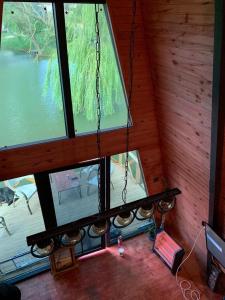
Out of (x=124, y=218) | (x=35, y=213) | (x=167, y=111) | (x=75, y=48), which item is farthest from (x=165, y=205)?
(x=35, y=213)

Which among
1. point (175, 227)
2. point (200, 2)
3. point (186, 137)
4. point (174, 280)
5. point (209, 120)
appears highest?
point (200, 2)

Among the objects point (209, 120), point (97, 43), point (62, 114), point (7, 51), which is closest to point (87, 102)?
point (62, 114)

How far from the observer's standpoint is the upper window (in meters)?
3.39

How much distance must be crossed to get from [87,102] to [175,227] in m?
2.90

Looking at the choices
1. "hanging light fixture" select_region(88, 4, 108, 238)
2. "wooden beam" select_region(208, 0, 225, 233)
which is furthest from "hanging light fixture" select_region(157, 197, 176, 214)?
"wooden beam" select_region(208, 0, 225, 233)

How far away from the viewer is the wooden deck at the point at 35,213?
445cm

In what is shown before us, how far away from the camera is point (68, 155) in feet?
13.6

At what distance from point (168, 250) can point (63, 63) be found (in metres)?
3.40

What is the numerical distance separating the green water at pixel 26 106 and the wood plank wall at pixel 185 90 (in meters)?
1.31

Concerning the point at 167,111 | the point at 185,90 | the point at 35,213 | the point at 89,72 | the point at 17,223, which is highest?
the point at 89,72

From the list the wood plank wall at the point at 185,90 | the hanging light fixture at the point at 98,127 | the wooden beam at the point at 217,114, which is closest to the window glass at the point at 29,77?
the hanging light fixture at the point at 98,127

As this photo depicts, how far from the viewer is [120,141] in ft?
14.4

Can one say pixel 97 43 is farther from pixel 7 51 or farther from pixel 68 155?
pixel 68 155

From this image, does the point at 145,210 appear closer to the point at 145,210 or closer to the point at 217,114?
the point at 145,210
